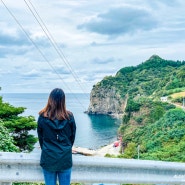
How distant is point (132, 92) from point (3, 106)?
11159cm

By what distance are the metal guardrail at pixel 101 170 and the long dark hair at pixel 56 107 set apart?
1.28 ft

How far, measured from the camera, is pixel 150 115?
70.4m

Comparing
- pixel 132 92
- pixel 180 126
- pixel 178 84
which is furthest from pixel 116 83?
pixel 180 126

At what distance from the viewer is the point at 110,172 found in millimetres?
3938

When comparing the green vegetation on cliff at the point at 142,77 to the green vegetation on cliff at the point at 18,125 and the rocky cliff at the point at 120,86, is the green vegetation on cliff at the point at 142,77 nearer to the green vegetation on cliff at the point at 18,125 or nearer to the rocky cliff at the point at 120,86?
the rocky cliff at the point at 120,86

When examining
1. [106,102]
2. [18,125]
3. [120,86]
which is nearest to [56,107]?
[18,125]

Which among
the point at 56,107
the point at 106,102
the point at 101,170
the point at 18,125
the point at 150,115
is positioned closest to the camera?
the point at 56,107

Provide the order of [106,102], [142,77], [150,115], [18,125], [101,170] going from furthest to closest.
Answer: [106,102] < [142,77] < [150,115] < [18,125] < [101,170]

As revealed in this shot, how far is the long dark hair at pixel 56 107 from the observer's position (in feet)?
12.2

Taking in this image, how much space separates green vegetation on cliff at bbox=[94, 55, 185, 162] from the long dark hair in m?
29.1

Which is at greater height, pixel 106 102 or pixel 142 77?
pixel 142 77

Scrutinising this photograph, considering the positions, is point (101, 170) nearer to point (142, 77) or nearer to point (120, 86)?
point (120, 86)

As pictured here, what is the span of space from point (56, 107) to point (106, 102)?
14128 cm

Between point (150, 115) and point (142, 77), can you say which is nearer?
point (150, 115)
